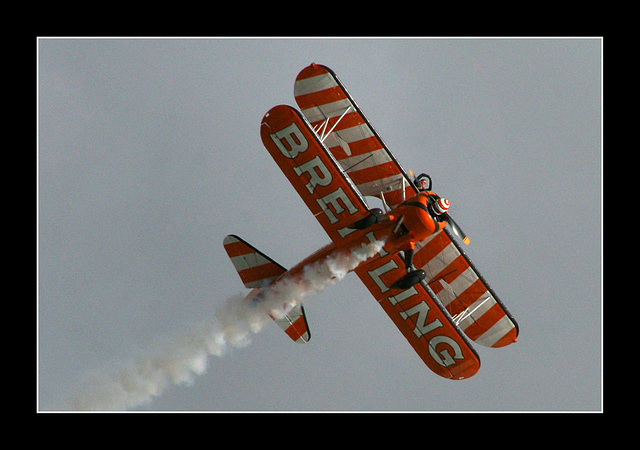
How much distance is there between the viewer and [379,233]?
28812mm

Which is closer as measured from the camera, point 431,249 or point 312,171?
point 312,171

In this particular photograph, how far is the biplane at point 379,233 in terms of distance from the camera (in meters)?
28.6

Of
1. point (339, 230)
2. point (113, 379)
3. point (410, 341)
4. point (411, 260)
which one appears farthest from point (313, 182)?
point (113, 379)

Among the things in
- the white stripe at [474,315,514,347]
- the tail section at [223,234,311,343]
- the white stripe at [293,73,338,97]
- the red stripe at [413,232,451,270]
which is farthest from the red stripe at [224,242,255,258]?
the white stripe at [474,315,514,347]

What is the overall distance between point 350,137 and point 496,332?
24.1 ft

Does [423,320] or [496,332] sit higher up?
[423,320]

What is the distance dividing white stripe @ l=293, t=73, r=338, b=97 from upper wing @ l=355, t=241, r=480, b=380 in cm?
510

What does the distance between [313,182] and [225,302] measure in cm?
516

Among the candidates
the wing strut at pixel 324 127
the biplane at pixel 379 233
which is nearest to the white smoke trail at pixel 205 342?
the biplane at pixel 379 233

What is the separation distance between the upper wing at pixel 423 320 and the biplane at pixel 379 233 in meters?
0.03

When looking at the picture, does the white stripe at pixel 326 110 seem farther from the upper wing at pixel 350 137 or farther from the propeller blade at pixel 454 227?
the propeller blade at pixel 454 227

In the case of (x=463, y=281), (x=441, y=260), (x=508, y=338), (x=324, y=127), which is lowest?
(x=508, y=338)

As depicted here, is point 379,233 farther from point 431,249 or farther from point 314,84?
point 314,84

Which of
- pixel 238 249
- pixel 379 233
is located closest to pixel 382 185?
pixel 379 233
